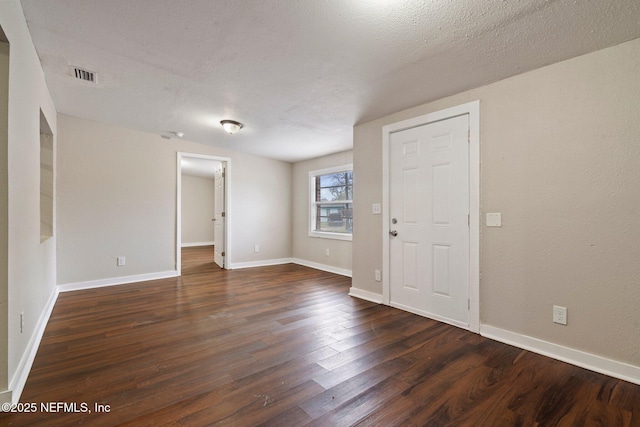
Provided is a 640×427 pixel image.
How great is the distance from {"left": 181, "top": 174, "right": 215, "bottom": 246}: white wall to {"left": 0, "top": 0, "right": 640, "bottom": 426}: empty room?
5259 mm

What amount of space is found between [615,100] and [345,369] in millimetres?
2583

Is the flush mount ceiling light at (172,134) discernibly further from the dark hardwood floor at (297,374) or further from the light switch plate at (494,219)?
the light switch plate at (494,219)

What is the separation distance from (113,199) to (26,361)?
2812 millimetres

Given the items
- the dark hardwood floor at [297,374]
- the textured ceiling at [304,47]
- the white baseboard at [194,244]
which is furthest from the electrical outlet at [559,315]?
the white baseboard at [194,244]

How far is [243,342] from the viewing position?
2.31 m

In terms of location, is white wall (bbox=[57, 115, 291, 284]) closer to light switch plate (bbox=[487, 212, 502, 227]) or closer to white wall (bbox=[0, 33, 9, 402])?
white wall (bbox=[0, 33, 9, 402])

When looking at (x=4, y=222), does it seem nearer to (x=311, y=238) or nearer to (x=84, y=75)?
(x=84, y=75)

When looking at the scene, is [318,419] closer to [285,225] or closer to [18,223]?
[18,223]

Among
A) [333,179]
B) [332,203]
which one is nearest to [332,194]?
[332,203]

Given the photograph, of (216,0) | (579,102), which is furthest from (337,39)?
(579,102)

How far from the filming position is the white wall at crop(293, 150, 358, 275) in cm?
502

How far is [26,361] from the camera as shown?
186cm

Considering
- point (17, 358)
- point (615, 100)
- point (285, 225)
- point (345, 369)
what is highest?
point (615, 100)

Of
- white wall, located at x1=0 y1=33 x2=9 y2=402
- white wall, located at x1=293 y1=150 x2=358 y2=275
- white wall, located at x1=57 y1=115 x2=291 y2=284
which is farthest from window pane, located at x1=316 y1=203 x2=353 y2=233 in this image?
white wall, located at x1=0 y1=33 x2=9 y2=402
